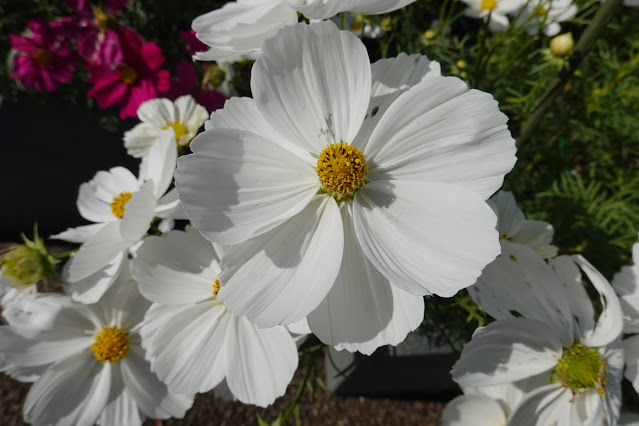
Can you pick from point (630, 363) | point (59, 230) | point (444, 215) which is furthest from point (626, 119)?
point (59, 230)

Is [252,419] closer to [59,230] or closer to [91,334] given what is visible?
[91,334]

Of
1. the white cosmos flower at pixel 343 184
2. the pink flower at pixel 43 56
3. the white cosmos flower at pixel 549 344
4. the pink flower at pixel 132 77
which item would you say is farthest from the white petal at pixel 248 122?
the pink flower at pixel 43 56

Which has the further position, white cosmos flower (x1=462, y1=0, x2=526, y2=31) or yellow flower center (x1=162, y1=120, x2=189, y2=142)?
white cosmos flower (x1=462, y1=0, x2=526, y2=31)

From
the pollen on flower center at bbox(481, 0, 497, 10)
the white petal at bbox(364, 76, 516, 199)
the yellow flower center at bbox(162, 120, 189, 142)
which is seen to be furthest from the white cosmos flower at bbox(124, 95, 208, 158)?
the pollen on flower center at bbox(481, 0, 497, 10)

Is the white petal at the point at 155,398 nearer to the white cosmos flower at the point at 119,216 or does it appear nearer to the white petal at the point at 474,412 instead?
the white cosmos flower at the point at 119,216

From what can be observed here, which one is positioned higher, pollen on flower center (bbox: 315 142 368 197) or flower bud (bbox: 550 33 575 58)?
flower bud (bbox: 550 33 575 58)

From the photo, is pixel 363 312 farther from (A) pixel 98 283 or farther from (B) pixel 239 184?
(A) pixel 98 283

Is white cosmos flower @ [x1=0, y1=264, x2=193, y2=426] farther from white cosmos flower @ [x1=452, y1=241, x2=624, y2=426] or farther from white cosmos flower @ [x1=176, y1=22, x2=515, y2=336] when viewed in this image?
white cosmos flower @ [x1=452, y1=241, x2=624, y2=426]
